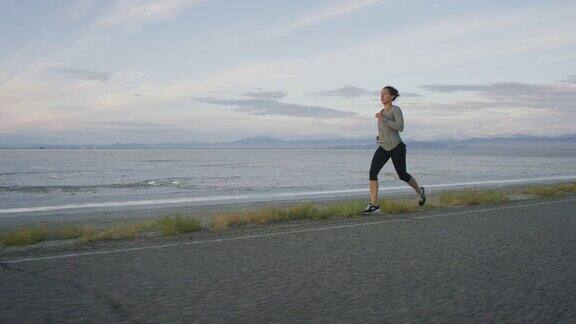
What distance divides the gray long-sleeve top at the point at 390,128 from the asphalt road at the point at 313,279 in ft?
8.47

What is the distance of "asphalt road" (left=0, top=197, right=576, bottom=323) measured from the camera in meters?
2.91

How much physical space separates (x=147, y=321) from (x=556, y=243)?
422cm

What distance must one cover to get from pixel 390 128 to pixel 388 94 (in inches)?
21.8

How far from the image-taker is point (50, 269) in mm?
4188

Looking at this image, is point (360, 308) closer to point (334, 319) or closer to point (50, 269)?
point (334, 319)

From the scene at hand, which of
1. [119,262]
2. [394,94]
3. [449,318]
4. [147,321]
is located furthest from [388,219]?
[147,321]

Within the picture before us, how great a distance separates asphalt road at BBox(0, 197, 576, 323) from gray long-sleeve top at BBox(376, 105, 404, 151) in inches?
102

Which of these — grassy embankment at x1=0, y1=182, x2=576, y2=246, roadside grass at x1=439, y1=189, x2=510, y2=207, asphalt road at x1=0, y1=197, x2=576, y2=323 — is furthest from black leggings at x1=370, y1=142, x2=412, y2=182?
asphalt road at x1=0, y1=197, x2=576, y2=323

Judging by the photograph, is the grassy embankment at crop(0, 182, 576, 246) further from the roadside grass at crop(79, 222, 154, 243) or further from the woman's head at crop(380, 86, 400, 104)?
the woman's head at crop(380, 86, 400, 104)

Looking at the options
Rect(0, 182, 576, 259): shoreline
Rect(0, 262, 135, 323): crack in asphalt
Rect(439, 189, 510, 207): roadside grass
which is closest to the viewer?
Rect(0, 262, 135, 323): crack in asphalt

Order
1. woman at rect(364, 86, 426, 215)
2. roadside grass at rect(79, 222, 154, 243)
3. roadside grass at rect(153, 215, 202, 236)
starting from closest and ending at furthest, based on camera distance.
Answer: roadside grass at rect(79, 222, 154, 243) < roadside grass at rect(153, 215, 202, 236) < woman at rect(364, 86, 426, 215)

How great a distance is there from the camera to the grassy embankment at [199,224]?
6.36 m

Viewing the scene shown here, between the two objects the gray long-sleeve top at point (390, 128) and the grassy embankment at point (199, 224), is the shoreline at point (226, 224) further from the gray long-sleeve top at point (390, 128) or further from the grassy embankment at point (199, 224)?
the gray long-sleeve top at point (390, 128)

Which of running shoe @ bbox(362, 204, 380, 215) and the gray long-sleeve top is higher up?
the gray long-sleeve top
